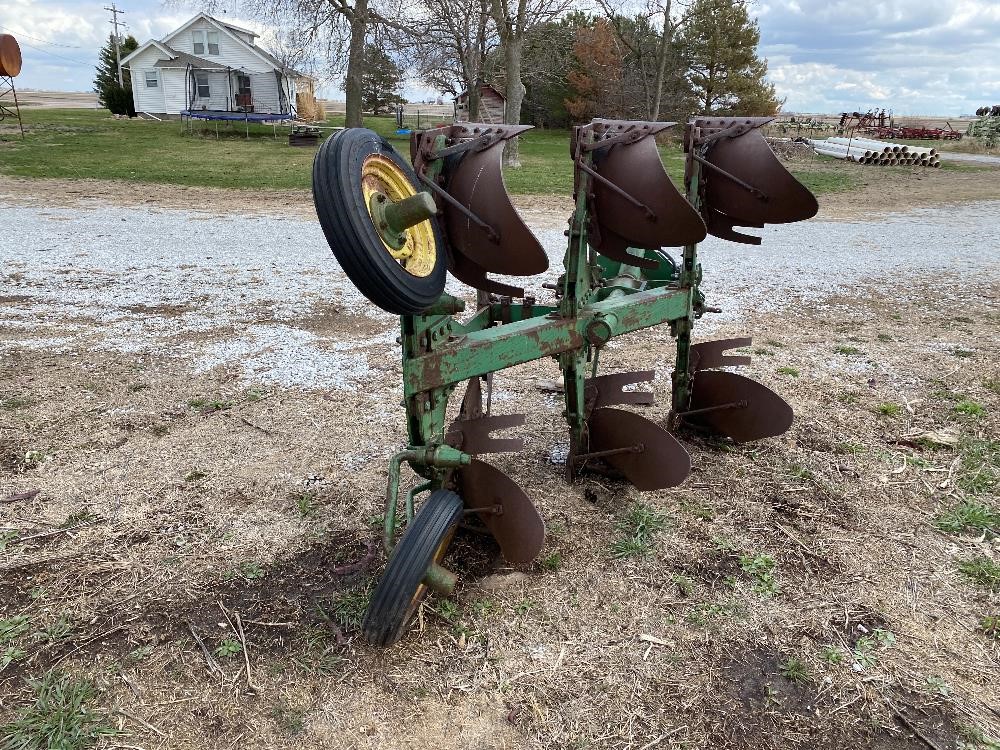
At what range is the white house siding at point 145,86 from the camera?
121ft

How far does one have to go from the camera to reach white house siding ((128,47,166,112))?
3684cm

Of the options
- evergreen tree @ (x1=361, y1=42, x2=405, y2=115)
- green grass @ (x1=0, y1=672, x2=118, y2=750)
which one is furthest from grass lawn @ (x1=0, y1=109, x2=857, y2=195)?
green grass @ (x1=0, y1=672, x2=118, y2=750)

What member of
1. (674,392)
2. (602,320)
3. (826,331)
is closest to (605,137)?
(602,320)

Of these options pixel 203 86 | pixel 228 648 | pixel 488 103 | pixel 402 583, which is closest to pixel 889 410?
pixel 402 583

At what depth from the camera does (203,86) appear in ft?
122

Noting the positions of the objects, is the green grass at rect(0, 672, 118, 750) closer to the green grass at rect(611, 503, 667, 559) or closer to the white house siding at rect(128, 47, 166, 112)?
the green grass at rect(611, 503, 667, 559)

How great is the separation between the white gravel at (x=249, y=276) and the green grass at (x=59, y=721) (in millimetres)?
2756

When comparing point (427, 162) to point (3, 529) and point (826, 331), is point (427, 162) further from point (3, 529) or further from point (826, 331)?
point (826, 331)

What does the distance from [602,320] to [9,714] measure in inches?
102

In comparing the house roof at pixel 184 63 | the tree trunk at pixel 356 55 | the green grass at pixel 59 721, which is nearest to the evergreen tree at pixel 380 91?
the house roof at pixel 184 63

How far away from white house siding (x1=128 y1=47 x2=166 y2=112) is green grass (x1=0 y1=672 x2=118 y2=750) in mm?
40824

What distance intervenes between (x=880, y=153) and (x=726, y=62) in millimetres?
12469

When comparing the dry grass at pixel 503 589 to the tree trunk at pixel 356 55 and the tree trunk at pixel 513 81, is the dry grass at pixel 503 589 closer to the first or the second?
the tree trunk at pixel 513 81

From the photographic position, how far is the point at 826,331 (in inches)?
252
